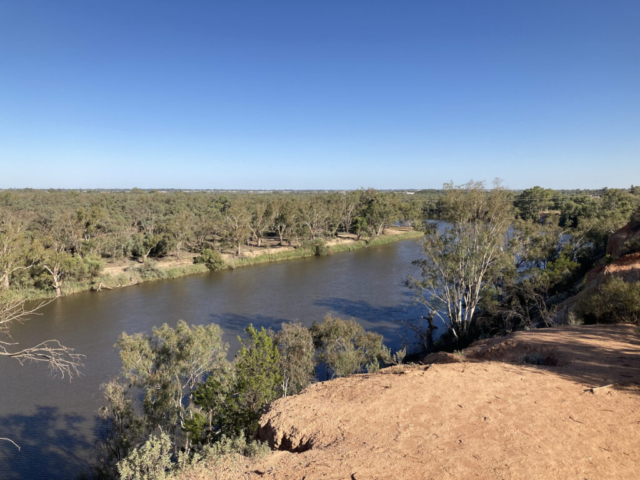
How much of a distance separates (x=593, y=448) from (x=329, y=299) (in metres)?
22.8

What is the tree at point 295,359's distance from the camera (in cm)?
1267

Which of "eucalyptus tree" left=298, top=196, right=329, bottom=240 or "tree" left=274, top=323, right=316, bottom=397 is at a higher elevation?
A: "eucalyptus tree" left=298, top=196, right=329, bottom=240

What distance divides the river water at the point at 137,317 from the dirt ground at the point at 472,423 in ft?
29.7

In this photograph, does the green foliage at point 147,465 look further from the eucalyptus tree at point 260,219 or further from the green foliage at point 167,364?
the eucalyptus tree at point 260,219

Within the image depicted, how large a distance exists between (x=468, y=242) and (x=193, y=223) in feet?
116

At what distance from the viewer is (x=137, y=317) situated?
2491 cm

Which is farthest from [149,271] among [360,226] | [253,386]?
[360,226]

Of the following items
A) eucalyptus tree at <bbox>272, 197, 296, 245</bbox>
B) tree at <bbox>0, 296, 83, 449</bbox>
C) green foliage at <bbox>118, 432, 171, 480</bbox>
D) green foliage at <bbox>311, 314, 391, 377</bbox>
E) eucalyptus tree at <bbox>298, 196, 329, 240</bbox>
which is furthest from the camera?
eucalyptus tree at <bbox>298, 196, 329, 240</bbox>

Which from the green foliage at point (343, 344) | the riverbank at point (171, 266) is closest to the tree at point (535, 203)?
the riverbank at point (171, 266)

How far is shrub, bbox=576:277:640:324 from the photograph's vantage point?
39.4ft

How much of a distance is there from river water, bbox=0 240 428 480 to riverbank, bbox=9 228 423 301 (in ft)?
4.01

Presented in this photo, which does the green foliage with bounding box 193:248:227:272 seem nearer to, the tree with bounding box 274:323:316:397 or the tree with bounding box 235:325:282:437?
the tree with bounding box 274:323:316:397

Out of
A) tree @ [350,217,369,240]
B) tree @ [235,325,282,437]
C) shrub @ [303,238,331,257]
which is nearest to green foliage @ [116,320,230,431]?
tree @ [235,325,282,437]

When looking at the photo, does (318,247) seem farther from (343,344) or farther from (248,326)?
(343,344)
